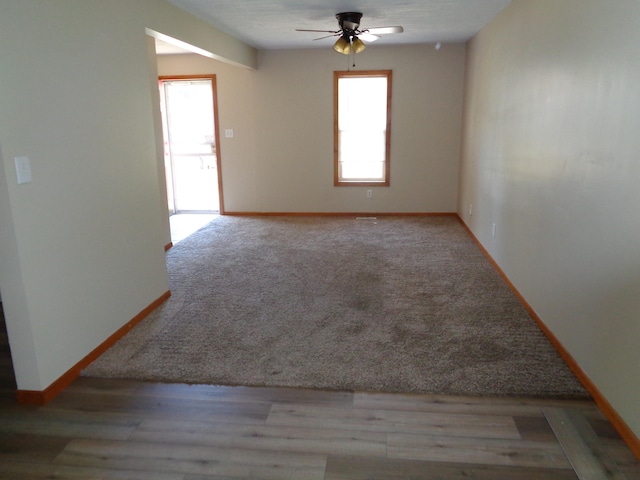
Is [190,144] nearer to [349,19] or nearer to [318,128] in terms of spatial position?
[318,128]

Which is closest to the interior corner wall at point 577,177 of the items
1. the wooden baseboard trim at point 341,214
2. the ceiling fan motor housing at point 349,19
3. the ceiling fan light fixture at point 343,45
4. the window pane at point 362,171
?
the ceiling fan motor housing at point 349,19

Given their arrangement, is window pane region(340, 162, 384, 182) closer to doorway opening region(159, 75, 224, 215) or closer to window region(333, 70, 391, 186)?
window region(333, 70, 391, 186)

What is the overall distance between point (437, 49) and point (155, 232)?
4.83 meters

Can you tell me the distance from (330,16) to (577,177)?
3045 mm

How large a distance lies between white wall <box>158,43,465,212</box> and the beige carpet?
1.81m

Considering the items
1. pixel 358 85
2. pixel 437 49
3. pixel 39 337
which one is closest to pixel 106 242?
pixel 39 337

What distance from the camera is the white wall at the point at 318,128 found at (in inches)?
266

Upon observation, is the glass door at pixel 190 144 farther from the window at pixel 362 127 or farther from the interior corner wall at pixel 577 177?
the interior corner wall at pixel 577 177

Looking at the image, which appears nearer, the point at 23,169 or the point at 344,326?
the point at 23,169

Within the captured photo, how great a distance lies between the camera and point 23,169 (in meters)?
2.33

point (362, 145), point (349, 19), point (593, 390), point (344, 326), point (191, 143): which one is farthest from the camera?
point (191, 143)

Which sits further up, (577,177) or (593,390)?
(577,177)

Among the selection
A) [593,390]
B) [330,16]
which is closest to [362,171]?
[330,16]

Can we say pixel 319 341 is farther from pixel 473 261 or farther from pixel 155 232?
pixel 473 261
